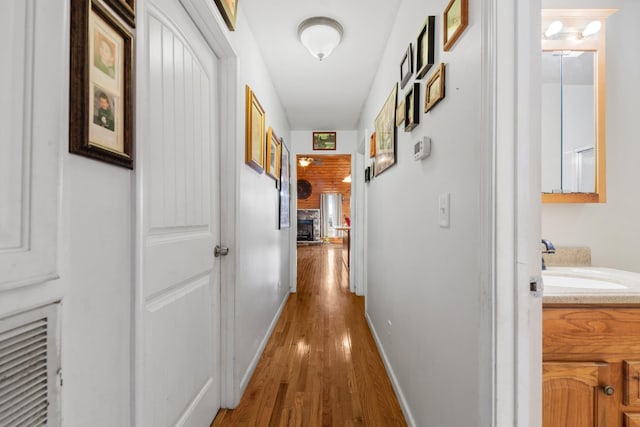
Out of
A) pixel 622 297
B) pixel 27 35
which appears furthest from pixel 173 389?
pixel 622 297

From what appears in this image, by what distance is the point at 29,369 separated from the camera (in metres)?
0.53

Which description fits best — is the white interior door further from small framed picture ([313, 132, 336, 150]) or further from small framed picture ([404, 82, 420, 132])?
small framed picture ([313, 132, 336, 150])

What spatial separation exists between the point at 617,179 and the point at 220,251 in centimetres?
215

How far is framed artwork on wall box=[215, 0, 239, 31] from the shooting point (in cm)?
134

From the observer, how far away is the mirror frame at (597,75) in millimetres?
1485

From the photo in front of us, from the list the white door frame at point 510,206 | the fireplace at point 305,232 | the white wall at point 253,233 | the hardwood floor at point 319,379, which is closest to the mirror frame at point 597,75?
the white door frame at point 510,206

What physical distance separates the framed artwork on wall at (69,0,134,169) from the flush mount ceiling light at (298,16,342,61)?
135 centimetres

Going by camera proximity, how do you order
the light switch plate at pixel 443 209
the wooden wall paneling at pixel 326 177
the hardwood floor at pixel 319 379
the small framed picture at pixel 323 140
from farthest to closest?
the wooden wall paneling at pixel 326 177 → the small framed picture at pixel 323 140 → the hardwood floor at pixel 319 379 → the light switch plate at pixel 443 209

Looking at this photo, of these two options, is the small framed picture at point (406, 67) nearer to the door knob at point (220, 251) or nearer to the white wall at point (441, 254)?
the white wall at point (441, 254)

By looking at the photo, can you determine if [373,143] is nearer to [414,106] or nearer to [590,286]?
[414,106]

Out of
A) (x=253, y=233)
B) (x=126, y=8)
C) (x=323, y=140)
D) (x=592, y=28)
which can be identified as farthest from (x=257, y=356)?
(x=323, y=140)

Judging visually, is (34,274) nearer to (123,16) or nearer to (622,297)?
(123,16)

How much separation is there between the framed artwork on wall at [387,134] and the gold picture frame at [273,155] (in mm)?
935

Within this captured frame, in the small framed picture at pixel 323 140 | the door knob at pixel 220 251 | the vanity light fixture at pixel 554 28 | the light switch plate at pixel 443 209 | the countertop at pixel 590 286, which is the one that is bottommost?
the countertop at pixel 590 286
